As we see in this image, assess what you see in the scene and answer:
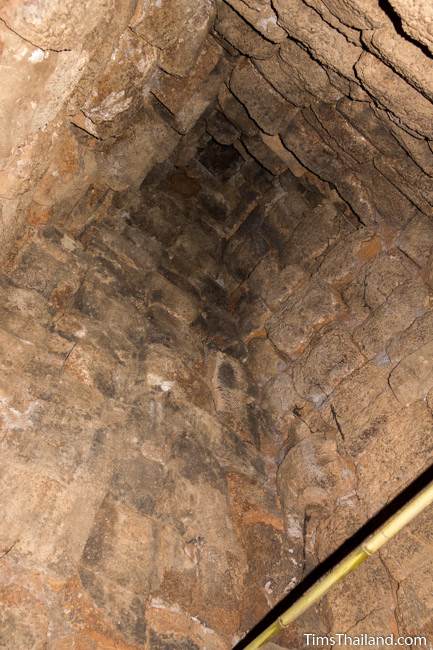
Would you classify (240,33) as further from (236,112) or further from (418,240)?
(418,240)

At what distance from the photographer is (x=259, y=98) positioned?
355 cm

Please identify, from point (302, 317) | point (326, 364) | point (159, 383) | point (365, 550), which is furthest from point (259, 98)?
point (365, 550)

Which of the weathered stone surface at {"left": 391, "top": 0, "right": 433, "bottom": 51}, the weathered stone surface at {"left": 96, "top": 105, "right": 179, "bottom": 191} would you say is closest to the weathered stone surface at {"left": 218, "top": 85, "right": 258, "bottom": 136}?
the weathered stone surface at {"left": 96, "top": 105, "right": 179, "bottom": 191}

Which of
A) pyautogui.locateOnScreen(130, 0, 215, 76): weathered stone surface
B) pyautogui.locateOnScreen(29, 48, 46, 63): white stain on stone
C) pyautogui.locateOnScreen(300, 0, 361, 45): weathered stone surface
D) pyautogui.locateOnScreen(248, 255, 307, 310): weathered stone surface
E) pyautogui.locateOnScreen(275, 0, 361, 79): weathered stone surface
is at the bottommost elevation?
pyautogui.locateOnScreen(248, 255, 307, 310): weathered stone surface

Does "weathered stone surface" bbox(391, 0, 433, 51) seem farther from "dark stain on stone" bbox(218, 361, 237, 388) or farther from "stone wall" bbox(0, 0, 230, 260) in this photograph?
"dark stain on stone" bbox(218, 361, 237, 388)

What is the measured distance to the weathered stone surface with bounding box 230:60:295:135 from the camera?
3.49 m

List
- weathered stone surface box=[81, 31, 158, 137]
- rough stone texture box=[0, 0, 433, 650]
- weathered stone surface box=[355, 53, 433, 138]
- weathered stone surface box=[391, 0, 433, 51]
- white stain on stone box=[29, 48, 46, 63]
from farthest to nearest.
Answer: weathered stone surface box=[81, 31, 158, 137]
weathered stone surface box=[355, 53, 433, 138]
rough stone texture box=[0, 0, 433, 650]
white stain on stone box=[29, 48, 46, 63]
weathered stone surface box=[391, 0, 433, 51]

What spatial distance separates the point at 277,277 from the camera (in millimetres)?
4051

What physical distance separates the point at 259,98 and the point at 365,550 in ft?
9.94

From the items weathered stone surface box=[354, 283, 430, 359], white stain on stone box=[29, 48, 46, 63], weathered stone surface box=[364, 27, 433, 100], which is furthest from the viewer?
weathered stone surface box=[354, 283, 430, 359]

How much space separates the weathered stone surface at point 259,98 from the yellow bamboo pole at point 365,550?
9.25ft

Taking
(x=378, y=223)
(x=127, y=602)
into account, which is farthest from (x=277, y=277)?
(x=127, y=602)

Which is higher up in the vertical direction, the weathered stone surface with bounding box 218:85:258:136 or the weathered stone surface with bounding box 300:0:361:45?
the weathered stone surface with bounding box 300:0:361:45

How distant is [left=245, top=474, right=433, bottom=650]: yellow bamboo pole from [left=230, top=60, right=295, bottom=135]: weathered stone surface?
9.25ft
